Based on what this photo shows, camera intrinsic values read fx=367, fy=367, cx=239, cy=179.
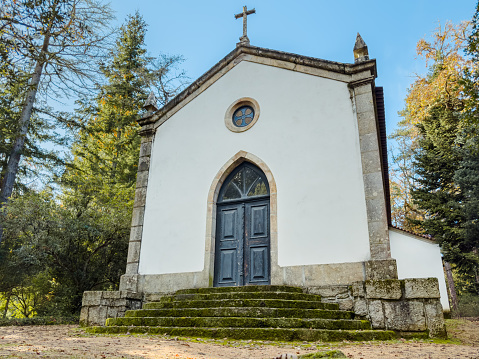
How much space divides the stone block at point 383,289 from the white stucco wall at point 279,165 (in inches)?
36.1

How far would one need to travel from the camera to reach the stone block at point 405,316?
18.8ft

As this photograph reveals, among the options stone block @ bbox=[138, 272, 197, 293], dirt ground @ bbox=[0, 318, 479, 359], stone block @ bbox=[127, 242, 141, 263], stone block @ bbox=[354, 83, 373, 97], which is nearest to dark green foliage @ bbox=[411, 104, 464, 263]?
stone block @ bbox=[354, 83, 373, 97]

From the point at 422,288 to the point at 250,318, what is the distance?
109 inches

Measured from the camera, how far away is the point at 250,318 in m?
5.88

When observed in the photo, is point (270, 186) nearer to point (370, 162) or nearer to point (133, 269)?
point (370, 162)

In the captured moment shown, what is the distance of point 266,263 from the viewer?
8.17 meters

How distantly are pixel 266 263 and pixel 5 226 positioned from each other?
8408 mm

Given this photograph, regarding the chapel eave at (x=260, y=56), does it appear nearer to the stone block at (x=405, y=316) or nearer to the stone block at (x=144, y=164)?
the stone block at (x=144, y=164)

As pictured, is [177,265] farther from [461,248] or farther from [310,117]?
[461,248]

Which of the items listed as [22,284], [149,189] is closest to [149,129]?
[149,189]

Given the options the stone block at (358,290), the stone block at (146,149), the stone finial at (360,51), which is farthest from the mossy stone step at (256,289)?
the stone finial at (360,51)

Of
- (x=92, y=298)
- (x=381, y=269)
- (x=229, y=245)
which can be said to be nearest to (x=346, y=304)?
(x=381, y=269)

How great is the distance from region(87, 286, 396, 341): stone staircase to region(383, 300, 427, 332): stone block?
0.68ft

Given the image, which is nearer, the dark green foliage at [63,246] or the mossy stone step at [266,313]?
the mossy stone step at [266,313]
